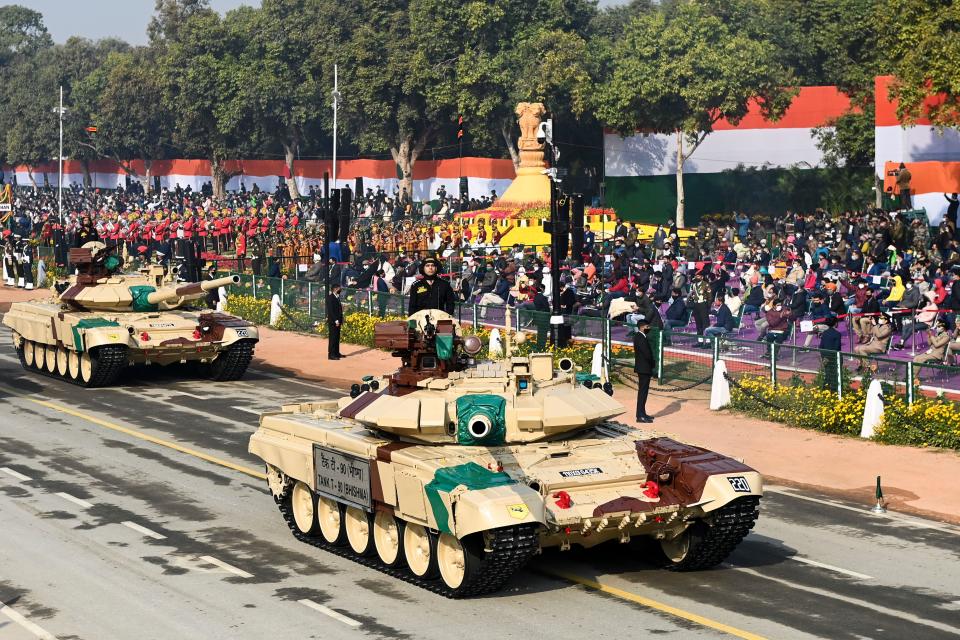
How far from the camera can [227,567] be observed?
658 inches

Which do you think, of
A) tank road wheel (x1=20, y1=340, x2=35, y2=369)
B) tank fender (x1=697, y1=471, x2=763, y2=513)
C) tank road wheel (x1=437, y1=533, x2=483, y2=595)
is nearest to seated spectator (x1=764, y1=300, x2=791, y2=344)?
tank fender (x1=697, y1=471, x2=763, y2=513)

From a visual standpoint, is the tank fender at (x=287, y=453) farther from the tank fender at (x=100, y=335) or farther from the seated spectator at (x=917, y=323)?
the seated spectator at (x=917, y=323)

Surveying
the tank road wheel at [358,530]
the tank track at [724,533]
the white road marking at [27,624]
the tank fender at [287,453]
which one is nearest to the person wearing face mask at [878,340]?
the tank track at [724,533]

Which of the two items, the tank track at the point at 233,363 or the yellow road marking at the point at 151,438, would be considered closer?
the yellow road marking at the point at 151,438

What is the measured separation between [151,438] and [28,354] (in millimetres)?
10182

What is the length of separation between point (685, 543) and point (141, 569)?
5.96 m

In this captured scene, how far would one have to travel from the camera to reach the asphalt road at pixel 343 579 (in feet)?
47.3

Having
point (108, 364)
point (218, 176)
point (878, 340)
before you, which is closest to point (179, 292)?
point (108, 364)

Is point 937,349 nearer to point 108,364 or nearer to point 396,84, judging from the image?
point 108,364

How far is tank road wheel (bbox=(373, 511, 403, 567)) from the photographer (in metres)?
16.5

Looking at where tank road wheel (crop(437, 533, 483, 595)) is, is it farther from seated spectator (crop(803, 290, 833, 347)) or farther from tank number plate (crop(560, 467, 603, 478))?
seated spectator (crop(803, 290, 833, 347))

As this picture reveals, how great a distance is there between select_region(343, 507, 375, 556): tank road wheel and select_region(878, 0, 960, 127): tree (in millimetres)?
27671

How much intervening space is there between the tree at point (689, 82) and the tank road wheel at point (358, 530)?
49.3 meters

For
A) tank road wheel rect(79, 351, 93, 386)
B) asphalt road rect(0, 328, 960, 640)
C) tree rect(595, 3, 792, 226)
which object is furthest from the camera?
tree rect(595, 3, 792, 226)
